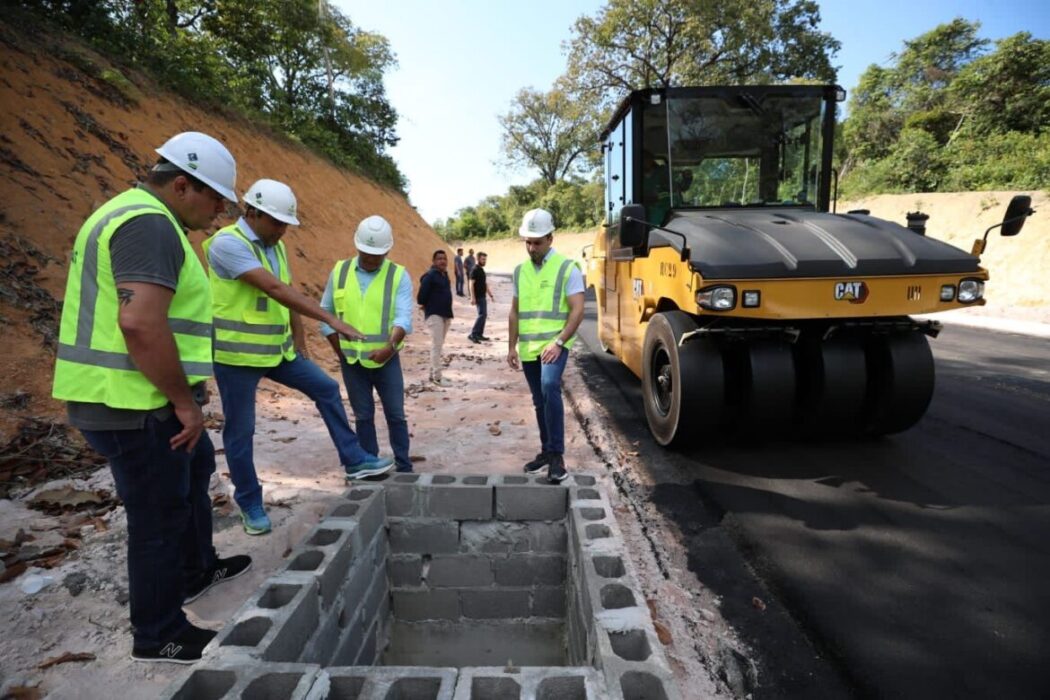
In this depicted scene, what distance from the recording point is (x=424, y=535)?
11.1 ft

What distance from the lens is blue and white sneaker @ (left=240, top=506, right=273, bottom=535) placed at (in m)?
3.34

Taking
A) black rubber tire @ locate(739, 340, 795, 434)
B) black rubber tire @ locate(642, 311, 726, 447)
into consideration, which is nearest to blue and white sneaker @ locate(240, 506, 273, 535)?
black rubber tire @ locate(642, 311, 726, 447)

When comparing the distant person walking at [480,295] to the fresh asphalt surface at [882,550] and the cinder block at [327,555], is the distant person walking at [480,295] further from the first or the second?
the cinder block at [327,555]

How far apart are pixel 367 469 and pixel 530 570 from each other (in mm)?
1248

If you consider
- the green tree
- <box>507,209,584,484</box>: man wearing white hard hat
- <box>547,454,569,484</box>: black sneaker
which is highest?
the green tree

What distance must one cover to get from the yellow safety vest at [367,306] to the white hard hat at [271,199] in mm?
606

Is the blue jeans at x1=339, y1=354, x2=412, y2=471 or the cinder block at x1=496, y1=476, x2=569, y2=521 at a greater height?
the blue jeans at x1=339, y1=354, x2=412, y2=471

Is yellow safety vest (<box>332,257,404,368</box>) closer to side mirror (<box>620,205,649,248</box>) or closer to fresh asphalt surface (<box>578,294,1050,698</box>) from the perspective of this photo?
side mirror (<box>620,205,649,248</box>)

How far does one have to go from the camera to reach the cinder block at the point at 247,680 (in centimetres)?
177

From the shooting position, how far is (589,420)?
5.77 m

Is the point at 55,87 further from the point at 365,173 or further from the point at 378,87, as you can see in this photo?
the point at 378,87

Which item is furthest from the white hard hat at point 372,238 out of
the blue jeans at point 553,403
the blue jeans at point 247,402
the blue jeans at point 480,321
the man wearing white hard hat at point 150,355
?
the blue jeans at point 480,321

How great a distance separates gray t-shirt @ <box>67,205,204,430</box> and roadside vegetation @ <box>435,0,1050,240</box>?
2341 centimetres

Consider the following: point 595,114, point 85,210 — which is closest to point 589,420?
point 85,210
